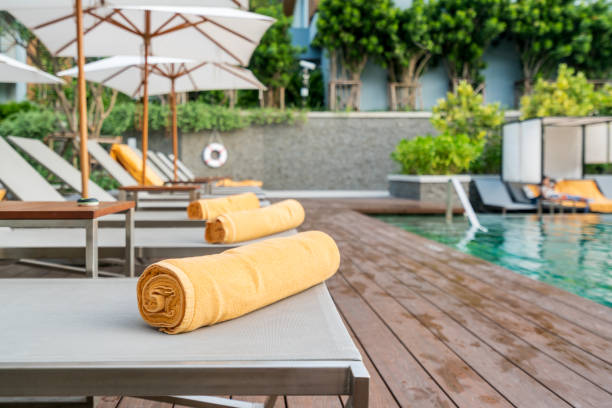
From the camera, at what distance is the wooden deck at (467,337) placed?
1556 mm

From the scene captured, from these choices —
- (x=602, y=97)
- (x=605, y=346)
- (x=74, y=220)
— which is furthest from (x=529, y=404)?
(x=602, y=97)

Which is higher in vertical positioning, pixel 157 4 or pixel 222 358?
pixel 157 4

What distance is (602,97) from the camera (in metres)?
12.7

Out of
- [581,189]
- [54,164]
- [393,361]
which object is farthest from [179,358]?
[581,189]

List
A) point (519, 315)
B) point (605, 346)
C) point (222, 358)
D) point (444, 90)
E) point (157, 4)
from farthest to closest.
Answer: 1. point (444, 90)
2. point (157, 4)
3. point (519, 315)
4. point (605, 346)
5. point (222, 358)

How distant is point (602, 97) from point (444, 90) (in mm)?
6308

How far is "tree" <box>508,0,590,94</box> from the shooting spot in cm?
1716

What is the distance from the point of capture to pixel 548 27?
56.7 ft

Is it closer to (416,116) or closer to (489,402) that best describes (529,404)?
(489,402)

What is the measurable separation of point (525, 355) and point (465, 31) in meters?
17.3

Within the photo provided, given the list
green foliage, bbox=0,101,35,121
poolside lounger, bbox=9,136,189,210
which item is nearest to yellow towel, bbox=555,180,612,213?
poolside lounger, bbox=9,136,189,210

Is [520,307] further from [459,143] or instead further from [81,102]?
[459,143]

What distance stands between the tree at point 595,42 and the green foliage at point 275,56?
9.52 meters

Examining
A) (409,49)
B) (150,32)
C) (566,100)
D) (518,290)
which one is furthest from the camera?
(409,49)
